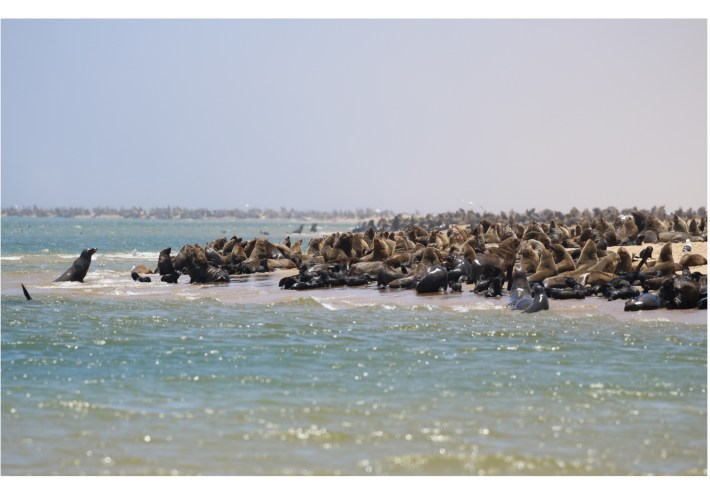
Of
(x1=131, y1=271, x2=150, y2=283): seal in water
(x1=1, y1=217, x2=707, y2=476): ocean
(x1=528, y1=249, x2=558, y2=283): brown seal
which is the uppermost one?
(x1=528, y1=249, x2=558, y2=283): brown seal

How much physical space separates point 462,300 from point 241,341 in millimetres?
5135

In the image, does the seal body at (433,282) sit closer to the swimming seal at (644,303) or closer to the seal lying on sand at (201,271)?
the swimming seal at (644,303)

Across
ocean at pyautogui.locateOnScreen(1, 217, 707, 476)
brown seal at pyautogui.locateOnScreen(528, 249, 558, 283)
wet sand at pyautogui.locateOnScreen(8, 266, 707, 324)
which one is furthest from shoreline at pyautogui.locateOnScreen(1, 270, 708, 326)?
brown seal at pyautogui.locateOnScreen(528, 249, 558, 283)

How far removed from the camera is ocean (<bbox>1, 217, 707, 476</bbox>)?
692 cm

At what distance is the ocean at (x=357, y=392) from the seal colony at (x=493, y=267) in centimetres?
75

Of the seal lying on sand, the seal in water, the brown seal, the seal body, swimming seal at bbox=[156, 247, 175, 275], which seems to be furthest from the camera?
swimming seal at bbox=[156, 247, 175, 275]

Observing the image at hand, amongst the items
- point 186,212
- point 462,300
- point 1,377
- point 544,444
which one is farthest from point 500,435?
point 186,212

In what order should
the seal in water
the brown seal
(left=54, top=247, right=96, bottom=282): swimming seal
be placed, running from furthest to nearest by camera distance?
(left=54, top=247, right=96, bottom=282): swimming seal < the seal in water < the brown seal

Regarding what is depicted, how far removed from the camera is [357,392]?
29.3ft

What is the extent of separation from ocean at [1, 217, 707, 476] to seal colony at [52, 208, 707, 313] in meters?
0.75

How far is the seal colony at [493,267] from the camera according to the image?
1548cm

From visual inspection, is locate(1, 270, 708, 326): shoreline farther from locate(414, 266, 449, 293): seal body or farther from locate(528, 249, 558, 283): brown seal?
locate(528, 249, 558, 283): brown seal

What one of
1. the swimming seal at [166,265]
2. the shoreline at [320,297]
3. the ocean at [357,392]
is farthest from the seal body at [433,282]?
the swimming seal at [166,265]

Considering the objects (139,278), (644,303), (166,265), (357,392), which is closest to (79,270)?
(139,278)
